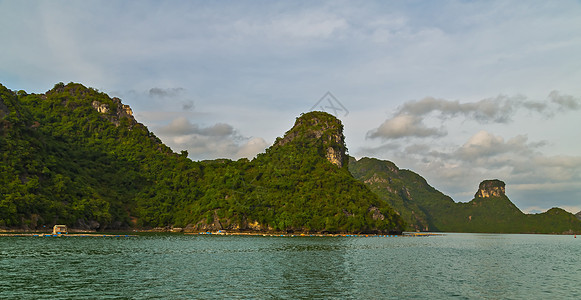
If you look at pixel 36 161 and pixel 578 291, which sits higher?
pixel 36 161

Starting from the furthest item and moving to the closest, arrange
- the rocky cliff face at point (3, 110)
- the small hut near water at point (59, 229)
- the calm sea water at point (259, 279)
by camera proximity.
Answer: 1. the rocky cliff face at point (3, 110)
2. the small hut near water at point (59, 229)
3. the calm sea water at point (259, 279)

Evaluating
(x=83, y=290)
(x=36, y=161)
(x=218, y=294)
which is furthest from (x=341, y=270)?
(x=36, y=161)

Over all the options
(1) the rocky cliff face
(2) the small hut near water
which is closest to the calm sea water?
(2) the small hut near water

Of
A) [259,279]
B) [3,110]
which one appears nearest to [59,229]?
[3,110]

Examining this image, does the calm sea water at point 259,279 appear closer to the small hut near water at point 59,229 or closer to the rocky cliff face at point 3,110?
the small hut near water at point 59,229

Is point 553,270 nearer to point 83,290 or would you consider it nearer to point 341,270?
point 341,270

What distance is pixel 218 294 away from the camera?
3609 cm

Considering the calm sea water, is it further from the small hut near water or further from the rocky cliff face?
the rocky cliff face

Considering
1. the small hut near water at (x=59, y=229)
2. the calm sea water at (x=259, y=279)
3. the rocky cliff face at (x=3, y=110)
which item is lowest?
the calm sea water at (x=259, y=279)

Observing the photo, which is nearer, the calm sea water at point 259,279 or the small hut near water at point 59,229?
the calm sea water at point 259,279

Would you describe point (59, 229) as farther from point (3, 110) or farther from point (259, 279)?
point (259, 279)

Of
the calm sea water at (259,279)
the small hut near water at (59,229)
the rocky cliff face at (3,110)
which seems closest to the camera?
the calm sea water at (259,279)

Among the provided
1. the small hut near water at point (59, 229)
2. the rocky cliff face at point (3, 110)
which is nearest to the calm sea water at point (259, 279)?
the small hut near water at point (59, 229)

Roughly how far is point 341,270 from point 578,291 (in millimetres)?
27048
